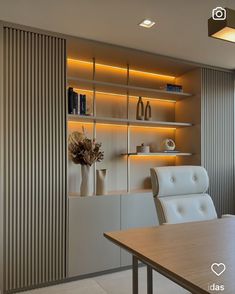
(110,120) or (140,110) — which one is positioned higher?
(140,110)

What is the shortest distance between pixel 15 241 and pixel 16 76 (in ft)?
4.79

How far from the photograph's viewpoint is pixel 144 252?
110cm

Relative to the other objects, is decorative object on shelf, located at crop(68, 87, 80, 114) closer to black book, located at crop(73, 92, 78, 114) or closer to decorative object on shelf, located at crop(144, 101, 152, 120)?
black book, located at crop(73, 92, 78, 114)

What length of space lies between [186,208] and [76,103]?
5.11 ft

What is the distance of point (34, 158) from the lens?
8.26 ft

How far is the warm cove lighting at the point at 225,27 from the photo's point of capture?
127 cm

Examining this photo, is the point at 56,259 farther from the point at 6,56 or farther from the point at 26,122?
the point at 6,56

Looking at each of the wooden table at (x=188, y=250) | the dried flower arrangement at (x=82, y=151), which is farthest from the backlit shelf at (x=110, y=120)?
the wooden table at (x=188, y=250)

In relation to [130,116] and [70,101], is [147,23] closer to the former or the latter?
[70,101]

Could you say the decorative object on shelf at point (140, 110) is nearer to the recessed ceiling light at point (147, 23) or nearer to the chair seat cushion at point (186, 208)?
the recessed ceiling light at point (147, 23)

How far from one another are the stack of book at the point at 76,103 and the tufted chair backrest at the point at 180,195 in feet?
4.08

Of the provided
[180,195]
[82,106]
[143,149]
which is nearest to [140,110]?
[143,149]

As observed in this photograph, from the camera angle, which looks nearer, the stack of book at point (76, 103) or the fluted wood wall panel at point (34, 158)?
the fluted wood wall panel at point (34, 158)

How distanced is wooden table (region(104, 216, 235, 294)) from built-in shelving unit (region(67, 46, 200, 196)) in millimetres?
1666
